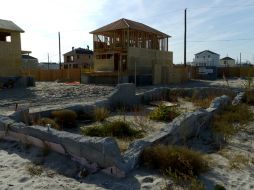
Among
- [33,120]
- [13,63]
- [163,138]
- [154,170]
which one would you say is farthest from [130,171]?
[13,63]

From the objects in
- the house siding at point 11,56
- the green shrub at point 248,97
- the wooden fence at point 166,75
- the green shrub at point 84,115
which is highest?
the house siding at point 11,56

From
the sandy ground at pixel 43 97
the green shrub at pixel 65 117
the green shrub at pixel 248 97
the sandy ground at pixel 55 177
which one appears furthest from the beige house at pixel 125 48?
the sandy ground at pixel 55 177

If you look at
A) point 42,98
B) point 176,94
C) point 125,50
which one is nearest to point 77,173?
point 176,94

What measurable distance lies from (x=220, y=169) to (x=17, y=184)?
137 inches

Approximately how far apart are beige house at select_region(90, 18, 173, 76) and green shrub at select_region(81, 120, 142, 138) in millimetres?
24771

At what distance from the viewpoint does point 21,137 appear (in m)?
7.88

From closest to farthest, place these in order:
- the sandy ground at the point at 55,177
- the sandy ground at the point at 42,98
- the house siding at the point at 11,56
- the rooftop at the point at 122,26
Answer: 1. the sandy ground at the point at 55,177
2. the sandy ground at the point at 42,98
3. the house siding at the point at 11,56
4. the rooftop at the point at 122,26

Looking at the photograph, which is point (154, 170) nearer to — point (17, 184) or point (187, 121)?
point (17, 184)

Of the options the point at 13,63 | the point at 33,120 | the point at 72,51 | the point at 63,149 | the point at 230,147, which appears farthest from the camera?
the point at 72,51

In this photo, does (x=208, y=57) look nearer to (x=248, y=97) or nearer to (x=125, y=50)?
(x=125, y=50)

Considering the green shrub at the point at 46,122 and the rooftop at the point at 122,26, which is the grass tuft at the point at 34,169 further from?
the rooftop at the point at 122,26

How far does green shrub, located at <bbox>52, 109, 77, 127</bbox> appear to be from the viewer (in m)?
9.63

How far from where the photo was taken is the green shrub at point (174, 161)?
5591 mm

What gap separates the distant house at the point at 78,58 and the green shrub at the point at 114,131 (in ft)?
222
